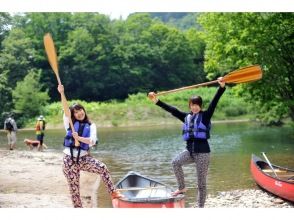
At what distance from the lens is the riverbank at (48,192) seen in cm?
858

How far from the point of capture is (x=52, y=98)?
139ft

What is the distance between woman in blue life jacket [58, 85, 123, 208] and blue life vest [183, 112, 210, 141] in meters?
1.05

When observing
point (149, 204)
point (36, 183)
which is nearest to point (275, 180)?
point (149, 204)

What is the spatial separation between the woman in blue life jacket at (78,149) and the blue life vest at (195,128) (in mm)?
1045

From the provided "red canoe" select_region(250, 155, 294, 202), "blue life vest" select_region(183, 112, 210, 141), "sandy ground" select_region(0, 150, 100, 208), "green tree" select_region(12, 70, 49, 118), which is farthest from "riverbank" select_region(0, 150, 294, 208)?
"green tree" select_region(12, 70, 49, 118)

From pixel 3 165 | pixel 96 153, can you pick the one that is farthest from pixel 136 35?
pixel 3 165

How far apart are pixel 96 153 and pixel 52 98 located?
81.4 ft

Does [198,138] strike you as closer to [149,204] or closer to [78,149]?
[149,204]

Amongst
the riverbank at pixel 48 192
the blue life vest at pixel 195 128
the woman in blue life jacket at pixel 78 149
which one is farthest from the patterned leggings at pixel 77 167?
the riverbank at pixel 48 192

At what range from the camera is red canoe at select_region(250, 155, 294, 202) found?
8.70 m

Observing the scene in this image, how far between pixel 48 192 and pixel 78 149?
4050 millimetres

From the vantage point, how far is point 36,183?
10.9m

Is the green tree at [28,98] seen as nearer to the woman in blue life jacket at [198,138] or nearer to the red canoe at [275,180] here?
the red canoe at [275,180]
